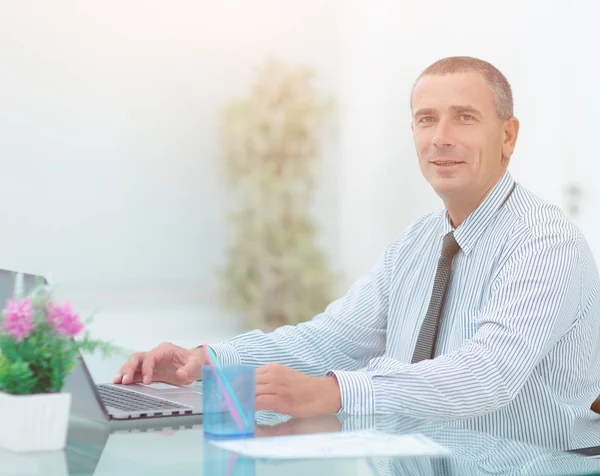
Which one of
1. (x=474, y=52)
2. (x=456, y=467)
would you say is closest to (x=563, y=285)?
(x=456, y=467)

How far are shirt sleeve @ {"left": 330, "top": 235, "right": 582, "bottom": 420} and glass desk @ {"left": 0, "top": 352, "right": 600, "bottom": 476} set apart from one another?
9cm

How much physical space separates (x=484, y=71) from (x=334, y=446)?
0.98m

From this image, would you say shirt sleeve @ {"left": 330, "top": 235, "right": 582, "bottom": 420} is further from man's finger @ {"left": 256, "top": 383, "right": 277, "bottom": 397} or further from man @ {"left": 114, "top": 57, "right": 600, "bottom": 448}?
man's finger @ {"left": 256, "top": 383, "right": 277, "bottom": 397}

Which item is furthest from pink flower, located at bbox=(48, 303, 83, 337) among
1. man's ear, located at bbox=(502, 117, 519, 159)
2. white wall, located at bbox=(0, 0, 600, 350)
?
white wall, located at bbox=(0, 0, 600, 350)

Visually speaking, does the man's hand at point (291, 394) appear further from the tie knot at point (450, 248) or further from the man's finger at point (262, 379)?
the tie knot at point (450, 248)

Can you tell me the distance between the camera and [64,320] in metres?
1.20

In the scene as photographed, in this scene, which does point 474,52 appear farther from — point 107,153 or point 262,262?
point 107,153

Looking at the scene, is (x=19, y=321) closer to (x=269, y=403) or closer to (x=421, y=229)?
(x=269, y=403)

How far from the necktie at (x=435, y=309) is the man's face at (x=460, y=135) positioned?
12 centimetres

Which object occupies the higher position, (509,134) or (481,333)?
(509,134)

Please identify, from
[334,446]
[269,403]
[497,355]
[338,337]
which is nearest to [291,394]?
[269,403]

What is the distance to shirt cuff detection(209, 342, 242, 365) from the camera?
188cm

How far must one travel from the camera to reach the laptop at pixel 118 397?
145 cm

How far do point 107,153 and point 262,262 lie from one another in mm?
1145
